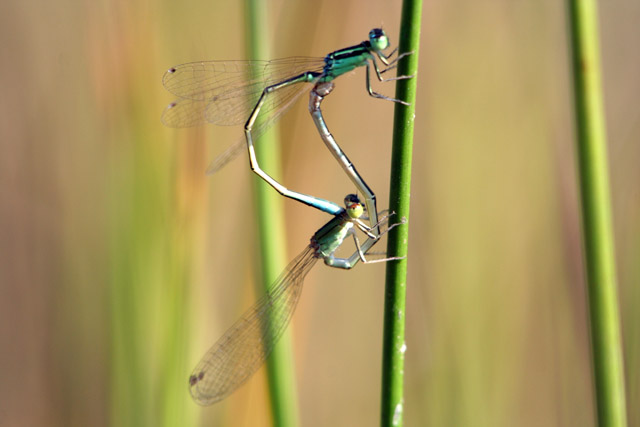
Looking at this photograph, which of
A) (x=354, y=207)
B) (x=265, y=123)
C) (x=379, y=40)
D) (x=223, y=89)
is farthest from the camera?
(x=223, y=89)

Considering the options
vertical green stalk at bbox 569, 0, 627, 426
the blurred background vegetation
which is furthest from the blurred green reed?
vertical green stalk at bbox 569, 0, 627, 426

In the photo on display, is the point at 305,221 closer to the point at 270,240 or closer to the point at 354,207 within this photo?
the point at 354,207

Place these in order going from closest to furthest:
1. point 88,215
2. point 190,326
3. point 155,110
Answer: point 190,326
point 155,110
point 88,215

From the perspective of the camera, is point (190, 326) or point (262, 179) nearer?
point (262, 179)

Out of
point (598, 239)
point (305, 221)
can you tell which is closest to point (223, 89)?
point (305, 221)

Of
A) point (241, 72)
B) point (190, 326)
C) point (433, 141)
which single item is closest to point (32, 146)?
point (241, 72)

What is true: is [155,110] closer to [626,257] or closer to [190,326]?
[190,326]
